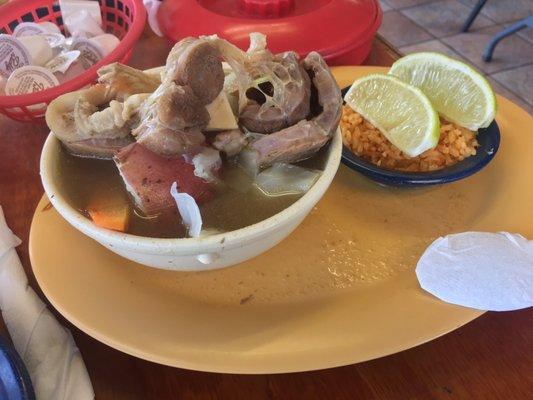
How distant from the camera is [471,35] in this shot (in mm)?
2580

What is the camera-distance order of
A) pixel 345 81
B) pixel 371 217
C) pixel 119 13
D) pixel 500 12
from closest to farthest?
1. pixel 371 217
2. pixel 345 81
3. pixel 119 13
4. pixel 500 12

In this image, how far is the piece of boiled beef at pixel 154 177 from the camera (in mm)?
620

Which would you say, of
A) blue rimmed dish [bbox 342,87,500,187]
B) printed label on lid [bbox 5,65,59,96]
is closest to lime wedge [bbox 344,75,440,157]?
blue rimmed dish [bbox 342,87,500,187]

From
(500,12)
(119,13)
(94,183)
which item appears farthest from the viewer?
(500,12)

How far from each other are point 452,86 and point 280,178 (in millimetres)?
437

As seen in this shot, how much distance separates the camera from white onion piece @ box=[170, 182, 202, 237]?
2.00ft

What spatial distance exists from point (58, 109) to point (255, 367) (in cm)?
42

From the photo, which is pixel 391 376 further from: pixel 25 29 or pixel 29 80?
pixel 25 29

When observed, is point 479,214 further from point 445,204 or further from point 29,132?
point 29,132

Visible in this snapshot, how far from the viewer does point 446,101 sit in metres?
0.90

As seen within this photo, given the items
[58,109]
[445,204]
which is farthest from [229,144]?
[445,204]

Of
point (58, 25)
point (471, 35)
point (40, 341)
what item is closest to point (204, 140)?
point (40, 341)

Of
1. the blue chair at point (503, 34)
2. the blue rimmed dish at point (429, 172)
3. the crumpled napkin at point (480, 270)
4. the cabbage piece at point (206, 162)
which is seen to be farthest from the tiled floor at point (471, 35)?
the cabbage piece at point (206, 162)

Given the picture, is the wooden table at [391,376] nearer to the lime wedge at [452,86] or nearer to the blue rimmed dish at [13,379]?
the blue rimmed dish at [13,379]
